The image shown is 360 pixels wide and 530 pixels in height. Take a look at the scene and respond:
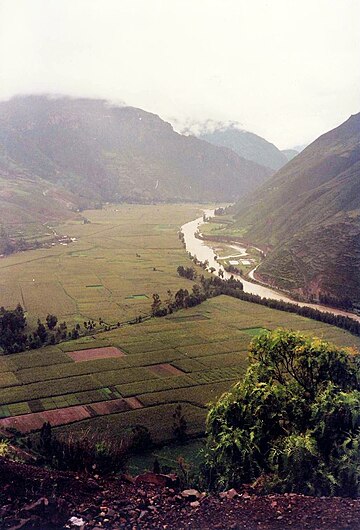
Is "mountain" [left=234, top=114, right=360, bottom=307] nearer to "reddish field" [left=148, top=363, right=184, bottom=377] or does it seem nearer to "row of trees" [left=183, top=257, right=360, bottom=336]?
"row of trees" [left=183, top=257, right=360, bottom=336]

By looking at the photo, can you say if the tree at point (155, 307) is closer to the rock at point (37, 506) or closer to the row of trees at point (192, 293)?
the row of trees at point (192, 293)

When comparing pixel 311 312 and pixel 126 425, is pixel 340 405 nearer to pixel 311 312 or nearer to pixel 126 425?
pixel 126 425

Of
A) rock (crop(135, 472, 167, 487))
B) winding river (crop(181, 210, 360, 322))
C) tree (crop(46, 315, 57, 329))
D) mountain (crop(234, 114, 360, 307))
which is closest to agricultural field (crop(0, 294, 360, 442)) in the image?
tree (crop(46, 315, 57, 329))

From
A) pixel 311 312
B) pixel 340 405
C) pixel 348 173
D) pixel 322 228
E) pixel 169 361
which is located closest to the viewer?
pixel 340 405

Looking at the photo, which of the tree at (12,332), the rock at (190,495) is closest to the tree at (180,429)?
the rock at (190,495)

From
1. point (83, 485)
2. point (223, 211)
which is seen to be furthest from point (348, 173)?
point (83, 485)

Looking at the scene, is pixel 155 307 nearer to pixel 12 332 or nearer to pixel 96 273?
pixel 12 332

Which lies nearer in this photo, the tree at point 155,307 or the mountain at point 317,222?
the tree at point 155,307
